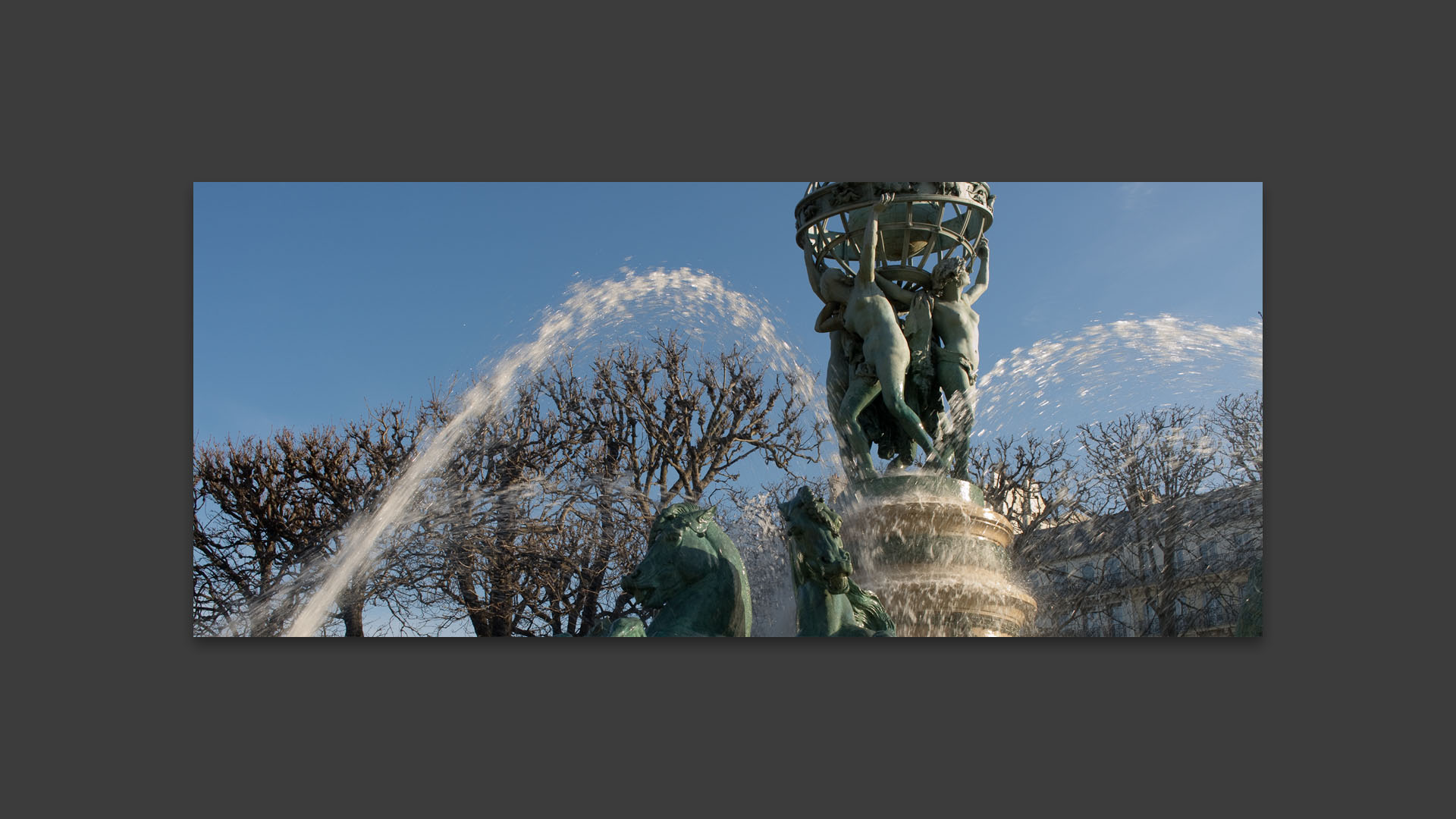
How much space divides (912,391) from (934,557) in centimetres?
99

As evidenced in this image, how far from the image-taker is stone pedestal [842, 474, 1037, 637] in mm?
6367

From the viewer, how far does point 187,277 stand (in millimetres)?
5957

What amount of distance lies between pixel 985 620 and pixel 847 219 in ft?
6.53

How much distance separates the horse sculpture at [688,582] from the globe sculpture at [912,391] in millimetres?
1130

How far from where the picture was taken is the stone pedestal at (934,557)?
6.37m

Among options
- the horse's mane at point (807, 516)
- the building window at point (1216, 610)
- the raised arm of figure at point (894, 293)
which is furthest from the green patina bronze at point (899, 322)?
the building window at point (1216, 610)

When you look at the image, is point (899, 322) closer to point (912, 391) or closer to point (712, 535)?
point (912, 391)

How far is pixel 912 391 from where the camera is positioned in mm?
7215

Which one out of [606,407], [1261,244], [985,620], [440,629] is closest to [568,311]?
[440,629]

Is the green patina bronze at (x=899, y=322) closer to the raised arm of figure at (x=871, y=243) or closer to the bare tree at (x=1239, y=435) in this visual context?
the raised arm of figure at (x=871, y=243)

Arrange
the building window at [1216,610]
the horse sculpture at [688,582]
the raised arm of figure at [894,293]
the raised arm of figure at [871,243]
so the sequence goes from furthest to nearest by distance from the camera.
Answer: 1. the building window at [1216,610]
2. the raised arm of figure at [894,293]
3. the raised arm of figure at [871,243]
4. the horse sculpture at [688,582]

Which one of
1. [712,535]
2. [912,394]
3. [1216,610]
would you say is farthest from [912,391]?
[1216,610]

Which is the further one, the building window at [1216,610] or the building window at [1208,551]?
the building window at [1208,551]

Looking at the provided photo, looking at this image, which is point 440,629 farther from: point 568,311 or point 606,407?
point 606,407
